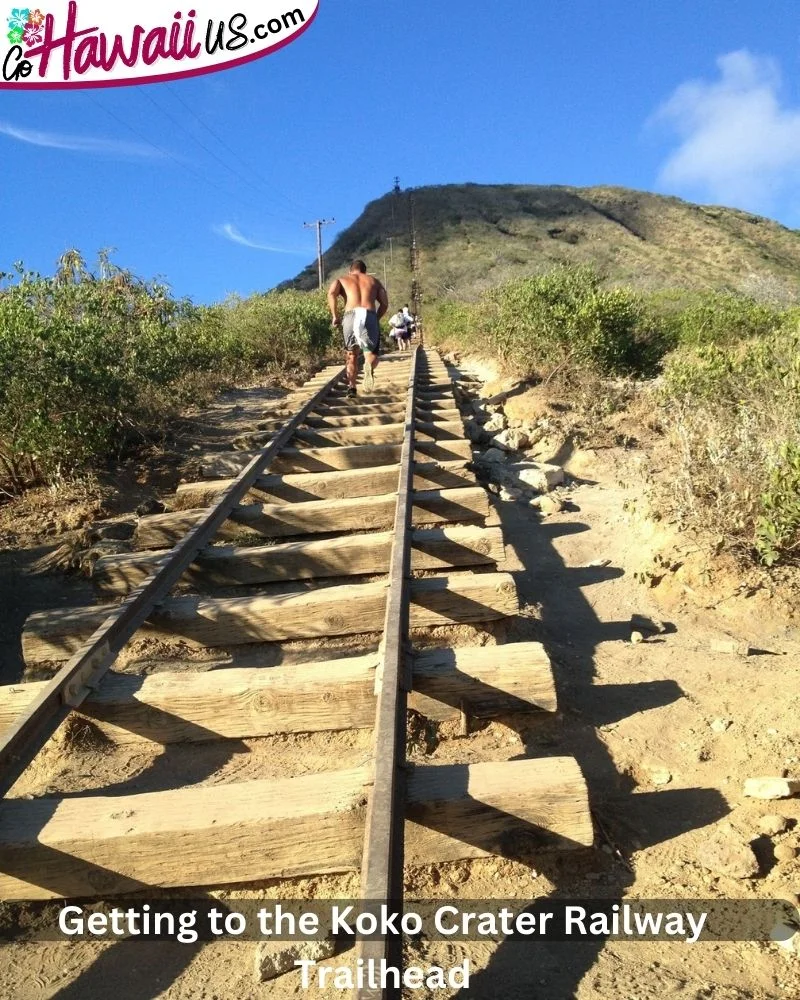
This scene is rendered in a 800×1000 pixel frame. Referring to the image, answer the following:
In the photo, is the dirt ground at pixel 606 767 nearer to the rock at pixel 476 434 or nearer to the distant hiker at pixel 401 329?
the rock at pixel 476 434

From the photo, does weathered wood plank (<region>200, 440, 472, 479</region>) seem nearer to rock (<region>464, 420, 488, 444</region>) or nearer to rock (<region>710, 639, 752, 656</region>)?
rock (<region>464, 420, 488, 444</region>)

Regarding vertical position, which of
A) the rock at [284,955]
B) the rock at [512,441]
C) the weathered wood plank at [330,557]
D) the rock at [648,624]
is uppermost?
the rock at [512,441]

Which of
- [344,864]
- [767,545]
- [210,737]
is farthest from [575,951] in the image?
[767,545]

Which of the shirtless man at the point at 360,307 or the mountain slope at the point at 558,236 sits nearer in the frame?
the shirtless man at the point at 360,307

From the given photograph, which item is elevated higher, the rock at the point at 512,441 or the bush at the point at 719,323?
the bush at the point at 719,323

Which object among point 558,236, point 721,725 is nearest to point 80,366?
point 721,725

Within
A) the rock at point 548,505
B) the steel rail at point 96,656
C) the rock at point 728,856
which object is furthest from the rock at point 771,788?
the rock at point 548,505

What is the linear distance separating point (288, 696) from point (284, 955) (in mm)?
912

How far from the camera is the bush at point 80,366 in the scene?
5.27 meters

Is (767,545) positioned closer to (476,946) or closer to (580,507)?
(580,507)

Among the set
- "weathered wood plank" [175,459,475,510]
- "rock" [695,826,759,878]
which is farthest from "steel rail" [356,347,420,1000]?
"weathered wood plank" [175,459,475,510]

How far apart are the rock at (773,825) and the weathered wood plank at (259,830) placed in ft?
1.85

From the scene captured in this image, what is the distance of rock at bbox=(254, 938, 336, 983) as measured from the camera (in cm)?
177

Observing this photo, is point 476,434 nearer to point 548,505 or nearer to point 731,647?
point 548,505
